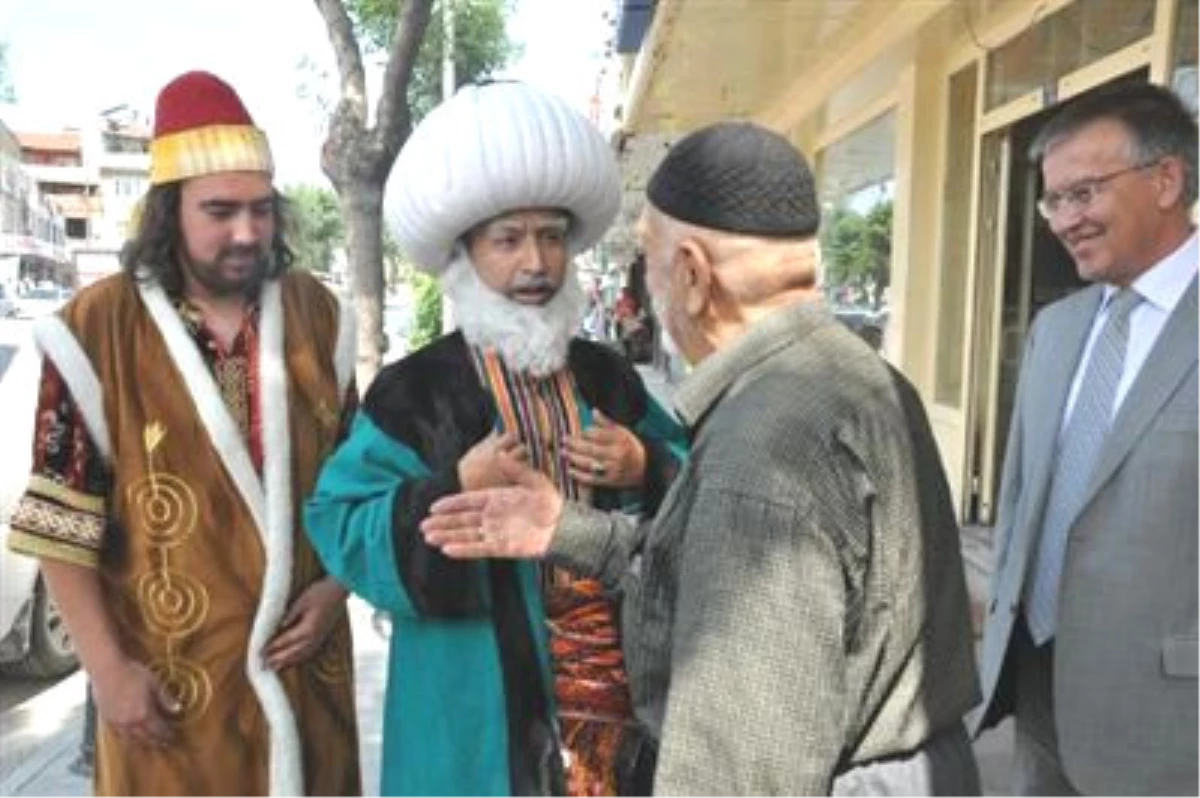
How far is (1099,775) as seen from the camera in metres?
2.19

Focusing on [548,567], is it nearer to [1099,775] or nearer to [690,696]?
[690,696]

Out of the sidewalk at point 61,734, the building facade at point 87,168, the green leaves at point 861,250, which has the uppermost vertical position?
the building facade at point 87,168

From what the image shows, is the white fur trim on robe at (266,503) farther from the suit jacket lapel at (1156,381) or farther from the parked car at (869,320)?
the parked car at (869,320)

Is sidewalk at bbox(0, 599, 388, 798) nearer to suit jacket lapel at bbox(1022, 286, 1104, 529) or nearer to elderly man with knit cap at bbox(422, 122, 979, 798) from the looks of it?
suit jacket lapel at bbox(1022, 286, 1104, 529)

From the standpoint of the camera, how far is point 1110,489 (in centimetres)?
215

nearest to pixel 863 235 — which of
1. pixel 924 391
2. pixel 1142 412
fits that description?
pixel 924 391

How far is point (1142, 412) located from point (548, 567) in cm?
102

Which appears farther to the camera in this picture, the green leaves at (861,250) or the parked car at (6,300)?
the parked car at (6,300)

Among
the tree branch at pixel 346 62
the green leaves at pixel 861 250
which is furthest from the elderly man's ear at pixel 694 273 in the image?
the green leaves at pixel 861 250

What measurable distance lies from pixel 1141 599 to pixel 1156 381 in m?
0.36

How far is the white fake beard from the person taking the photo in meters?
2.05

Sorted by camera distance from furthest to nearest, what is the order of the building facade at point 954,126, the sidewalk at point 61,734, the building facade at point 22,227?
1. the building facade at point 22,227
2. the building facade at point 954,126
3. the sidewalk at point 61,734

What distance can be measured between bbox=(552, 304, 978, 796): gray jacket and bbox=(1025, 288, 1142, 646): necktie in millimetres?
889

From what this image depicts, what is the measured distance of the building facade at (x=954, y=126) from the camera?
19.6 ft
